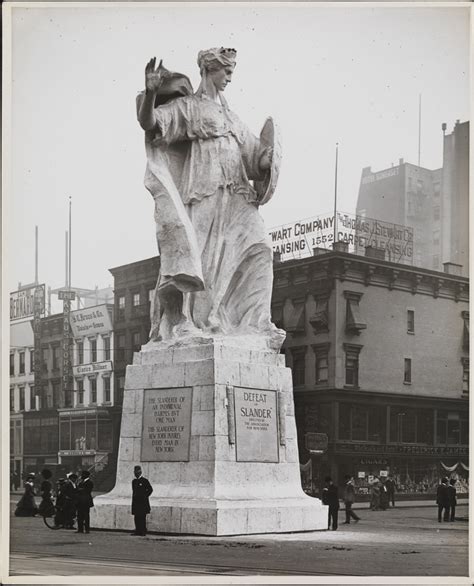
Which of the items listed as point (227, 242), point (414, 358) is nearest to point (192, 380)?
point (227, 242)

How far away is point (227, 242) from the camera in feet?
58.2

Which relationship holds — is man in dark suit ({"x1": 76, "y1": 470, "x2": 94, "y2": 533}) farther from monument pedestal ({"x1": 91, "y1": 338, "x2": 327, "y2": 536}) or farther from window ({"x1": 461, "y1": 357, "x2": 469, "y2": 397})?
window ({"x1": 461, "y1": 357, "x2": 469, "y2": 397})

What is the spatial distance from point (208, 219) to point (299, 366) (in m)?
29.3

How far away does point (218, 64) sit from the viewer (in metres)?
17.7

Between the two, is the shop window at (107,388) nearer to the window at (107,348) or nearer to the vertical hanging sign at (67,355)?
the window at (107,348)

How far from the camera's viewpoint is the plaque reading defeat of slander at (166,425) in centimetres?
1636

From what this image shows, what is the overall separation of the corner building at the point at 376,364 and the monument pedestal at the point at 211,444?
25.8m

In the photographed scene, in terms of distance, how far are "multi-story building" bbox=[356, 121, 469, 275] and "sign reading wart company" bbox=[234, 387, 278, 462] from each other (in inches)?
1082

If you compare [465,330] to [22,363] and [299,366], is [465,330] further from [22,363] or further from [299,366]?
[22,363]

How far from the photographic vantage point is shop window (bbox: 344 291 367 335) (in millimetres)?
45688

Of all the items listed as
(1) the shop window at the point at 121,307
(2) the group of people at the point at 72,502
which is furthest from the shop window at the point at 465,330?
(2) the group of people at the point at 72,502

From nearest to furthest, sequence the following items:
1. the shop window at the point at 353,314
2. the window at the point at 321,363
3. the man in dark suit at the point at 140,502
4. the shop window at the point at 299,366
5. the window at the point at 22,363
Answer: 1. the man in dark suit at the point at 140,502
2. the window at the point at 321,363
3. the shop window at the point at 353,314
4. the shop window at the point at 299,366
5. the window at the point at 22,363

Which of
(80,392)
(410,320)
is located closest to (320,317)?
(410,320)

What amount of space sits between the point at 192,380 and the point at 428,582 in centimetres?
541
